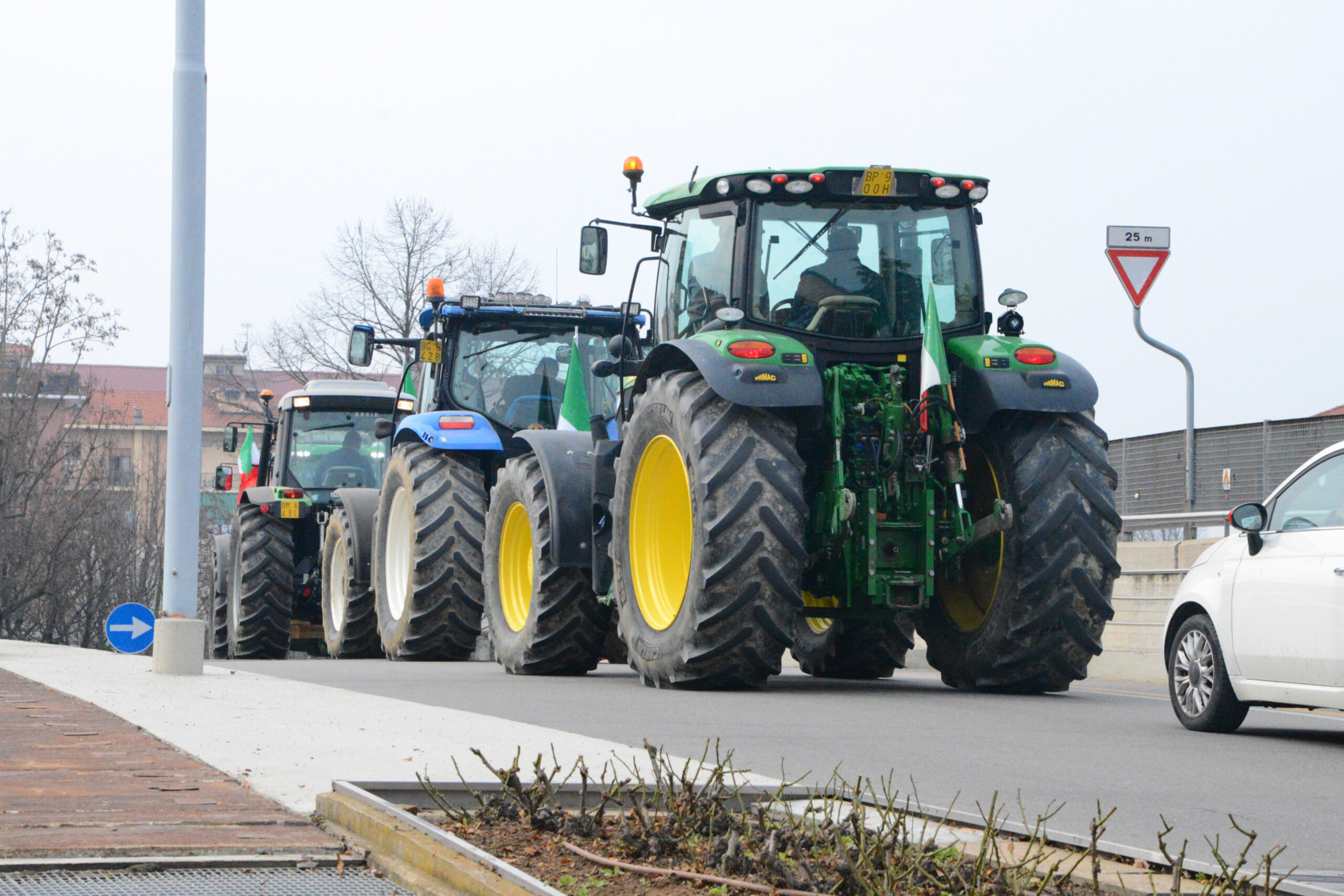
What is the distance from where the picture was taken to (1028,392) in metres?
10.3

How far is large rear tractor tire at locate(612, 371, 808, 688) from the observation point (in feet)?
32.1

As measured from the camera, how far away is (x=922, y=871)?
12.0ft

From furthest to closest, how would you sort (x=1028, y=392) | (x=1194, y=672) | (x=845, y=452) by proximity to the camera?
(x=845, y=452)
(x=1028, y=392)
(x=1194, y=672)

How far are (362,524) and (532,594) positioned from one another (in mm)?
4954

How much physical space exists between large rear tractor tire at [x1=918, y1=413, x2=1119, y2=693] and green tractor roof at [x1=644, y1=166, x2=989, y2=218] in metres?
1.56

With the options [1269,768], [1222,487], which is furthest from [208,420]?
[1269,768]

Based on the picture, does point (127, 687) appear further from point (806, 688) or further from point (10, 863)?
point (10, 863)

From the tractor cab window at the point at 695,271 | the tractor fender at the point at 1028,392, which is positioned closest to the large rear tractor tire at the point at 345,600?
the tractor cab window at the point at 695,271

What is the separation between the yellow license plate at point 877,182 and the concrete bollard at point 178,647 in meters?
4.95

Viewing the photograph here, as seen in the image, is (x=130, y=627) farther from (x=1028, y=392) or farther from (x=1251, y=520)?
(x=1251, y=520)

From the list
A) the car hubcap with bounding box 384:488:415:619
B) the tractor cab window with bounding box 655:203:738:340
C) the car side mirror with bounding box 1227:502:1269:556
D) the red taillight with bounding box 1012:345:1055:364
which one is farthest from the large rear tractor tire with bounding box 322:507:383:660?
the car side mirror with bounding box 1227:502:1269:556

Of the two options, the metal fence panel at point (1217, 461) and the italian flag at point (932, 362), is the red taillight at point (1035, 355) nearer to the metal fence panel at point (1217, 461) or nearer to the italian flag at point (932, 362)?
the italian flag at point (932, 362)

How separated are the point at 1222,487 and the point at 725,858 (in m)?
13.3

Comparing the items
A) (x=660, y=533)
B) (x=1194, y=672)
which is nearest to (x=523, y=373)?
(x=660, y=533)
